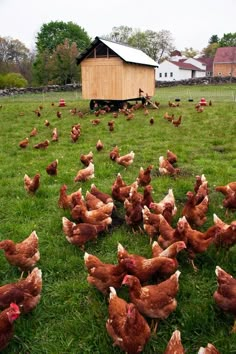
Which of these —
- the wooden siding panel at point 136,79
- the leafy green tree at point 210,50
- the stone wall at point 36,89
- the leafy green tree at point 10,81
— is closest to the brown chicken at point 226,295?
the wooden siding panel at point 136,79

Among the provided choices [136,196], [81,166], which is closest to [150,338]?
[136,196]

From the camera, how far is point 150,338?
3.44m

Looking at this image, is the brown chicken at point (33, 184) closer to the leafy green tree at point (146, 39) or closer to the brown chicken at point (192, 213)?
the brown chicken at point (192, 213)

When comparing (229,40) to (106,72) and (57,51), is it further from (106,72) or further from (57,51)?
(106,72)

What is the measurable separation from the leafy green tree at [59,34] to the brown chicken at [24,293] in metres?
69.2

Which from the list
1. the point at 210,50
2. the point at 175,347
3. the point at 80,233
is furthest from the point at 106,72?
the point at 210,50

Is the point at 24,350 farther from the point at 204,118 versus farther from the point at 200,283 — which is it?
the point at 204,118

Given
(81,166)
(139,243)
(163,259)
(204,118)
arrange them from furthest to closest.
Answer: (204,118) < (81,166) < (139,243) < (163,259)

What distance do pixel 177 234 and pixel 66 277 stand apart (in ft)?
5.34

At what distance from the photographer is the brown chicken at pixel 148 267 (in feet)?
12.6

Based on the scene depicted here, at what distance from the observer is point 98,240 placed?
534 centimetres

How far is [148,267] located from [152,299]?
49 centimetres

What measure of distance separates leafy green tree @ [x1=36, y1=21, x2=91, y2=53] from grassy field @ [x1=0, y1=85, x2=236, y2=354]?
5981 cm

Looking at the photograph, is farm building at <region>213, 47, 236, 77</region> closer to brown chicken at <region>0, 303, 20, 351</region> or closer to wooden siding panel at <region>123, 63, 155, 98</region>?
wooden siding panel at <region>123, 63, 155, 98</region>
